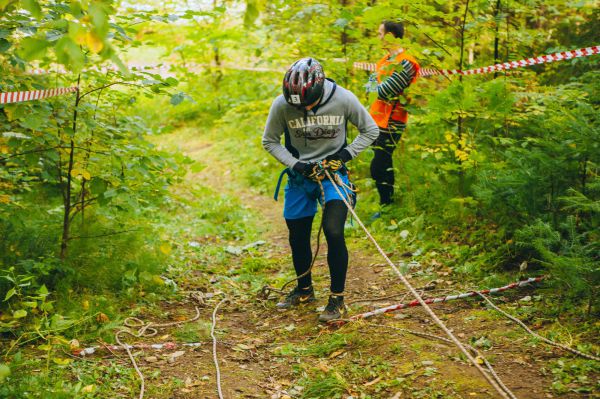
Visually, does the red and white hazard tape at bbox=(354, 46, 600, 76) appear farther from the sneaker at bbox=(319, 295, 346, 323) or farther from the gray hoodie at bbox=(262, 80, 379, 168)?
the sneaker at bbox=(319, 295, 346, 323)

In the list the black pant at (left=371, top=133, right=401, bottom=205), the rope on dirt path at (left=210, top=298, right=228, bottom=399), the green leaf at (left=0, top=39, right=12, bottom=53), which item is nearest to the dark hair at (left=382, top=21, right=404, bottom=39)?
the black pant at (left=371, top=133, right=401, bottom=205)

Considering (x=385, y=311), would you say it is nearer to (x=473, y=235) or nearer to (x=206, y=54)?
(x=473, y=235)

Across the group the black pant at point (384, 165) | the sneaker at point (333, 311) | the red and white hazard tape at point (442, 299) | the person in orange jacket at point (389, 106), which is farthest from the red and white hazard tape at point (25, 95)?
the black pant at point (384, 165)

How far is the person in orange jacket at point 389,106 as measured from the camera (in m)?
6.40

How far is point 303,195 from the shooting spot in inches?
196

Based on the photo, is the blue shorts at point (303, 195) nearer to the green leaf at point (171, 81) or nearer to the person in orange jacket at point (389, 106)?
the green leaf at point (171, 81)

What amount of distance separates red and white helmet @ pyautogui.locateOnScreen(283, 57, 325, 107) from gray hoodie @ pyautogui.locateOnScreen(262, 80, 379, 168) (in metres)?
0.16

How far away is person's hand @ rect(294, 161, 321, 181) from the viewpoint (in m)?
4.70

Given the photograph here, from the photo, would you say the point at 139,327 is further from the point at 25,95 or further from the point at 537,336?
the point at 537,336

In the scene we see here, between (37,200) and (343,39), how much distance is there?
206 inches

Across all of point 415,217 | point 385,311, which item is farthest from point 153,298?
point 415,217

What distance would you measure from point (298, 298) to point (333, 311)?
75 cm

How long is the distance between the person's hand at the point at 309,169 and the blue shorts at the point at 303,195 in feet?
0.37

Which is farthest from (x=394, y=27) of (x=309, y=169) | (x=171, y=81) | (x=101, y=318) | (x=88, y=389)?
(x=88, y=389)
